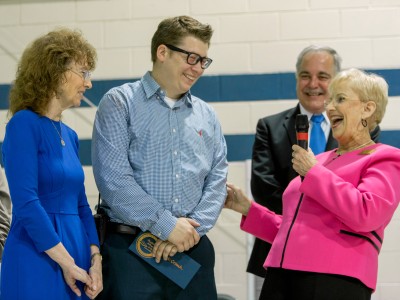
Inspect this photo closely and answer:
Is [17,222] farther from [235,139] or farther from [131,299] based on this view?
[235,139]

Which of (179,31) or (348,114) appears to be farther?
(179,31)

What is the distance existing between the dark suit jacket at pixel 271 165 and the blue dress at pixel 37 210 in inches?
39.1

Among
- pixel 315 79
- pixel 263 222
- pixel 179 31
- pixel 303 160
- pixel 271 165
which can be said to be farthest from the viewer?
pixel 315 79

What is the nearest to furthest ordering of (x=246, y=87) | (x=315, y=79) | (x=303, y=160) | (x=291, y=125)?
(x=303, y=160), (x=291, y=125), (x=315, y=79), (x=246, y=87)

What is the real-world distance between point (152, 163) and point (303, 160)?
1.76 ft

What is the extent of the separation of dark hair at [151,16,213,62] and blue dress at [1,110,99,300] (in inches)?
23.3

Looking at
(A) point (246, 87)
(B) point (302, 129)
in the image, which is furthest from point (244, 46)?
(B) point (302, 129)

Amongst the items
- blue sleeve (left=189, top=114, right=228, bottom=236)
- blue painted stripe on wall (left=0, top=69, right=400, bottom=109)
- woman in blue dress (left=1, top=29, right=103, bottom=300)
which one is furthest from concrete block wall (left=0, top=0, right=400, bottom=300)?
woman in blue dress (left=1, top=29, right=103, bottom=300)

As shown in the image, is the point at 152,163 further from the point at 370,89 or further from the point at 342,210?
the point at 370,89

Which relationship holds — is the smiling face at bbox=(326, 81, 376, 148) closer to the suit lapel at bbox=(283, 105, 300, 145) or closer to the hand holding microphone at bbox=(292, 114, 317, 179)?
the hand holding microphone at bbox=(292, 114, 317, 179)

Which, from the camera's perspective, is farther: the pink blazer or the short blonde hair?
the short blonde hair

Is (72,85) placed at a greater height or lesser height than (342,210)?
greater

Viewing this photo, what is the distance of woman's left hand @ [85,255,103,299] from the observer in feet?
6.89

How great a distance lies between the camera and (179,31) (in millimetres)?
2439
